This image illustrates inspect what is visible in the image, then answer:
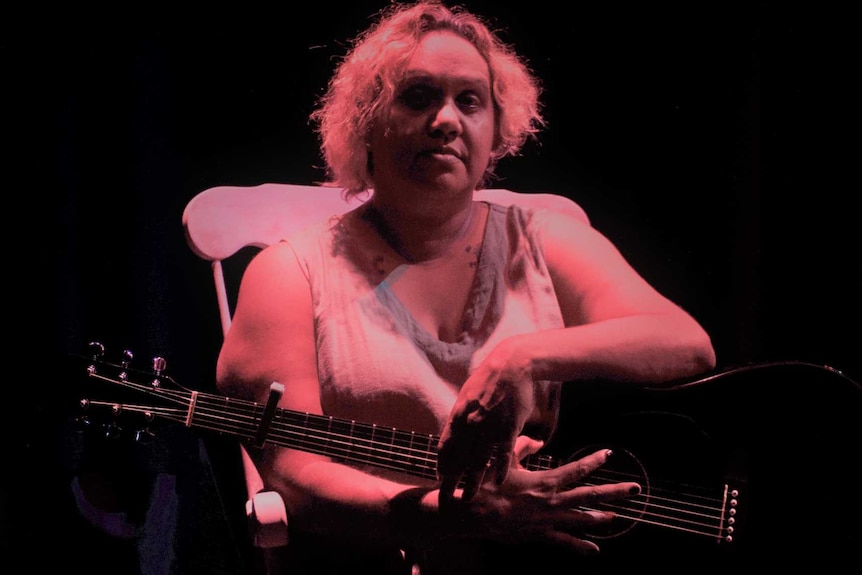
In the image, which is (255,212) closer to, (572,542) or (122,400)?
(122,400)

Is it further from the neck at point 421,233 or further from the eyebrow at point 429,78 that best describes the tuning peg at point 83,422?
the eyebrow at point 429,78

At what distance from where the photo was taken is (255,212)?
1754mm

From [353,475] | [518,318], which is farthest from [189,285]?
[518,318]

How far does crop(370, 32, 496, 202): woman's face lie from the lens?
157 cm

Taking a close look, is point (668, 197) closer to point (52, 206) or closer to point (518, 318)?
point (518, 318)

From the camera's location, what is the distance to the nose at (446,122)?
5.09ft

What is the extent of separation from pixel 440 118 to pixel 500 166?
0.30 metres

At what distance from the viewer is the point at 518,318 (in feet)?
5.16

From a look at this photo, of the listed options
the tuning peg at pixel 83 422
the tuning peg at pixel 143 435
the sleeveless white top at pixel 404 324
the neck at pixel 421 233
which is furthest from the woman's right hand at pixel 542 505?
the tuning peg at pixel 83 422

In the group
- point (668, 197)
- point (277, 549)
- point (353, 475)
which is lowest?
point (277, 549)

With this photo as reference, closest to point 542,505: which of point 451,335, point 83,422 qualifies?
point 451,335

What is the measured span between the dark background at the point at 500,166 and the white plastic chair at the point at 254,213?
5 cm

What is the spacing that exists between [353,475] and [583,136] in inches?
35.9

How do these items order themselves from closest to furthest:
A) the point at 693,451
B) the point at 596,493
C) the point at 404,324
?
the point at 596,493, the point at 693,451, the point at 404,324
